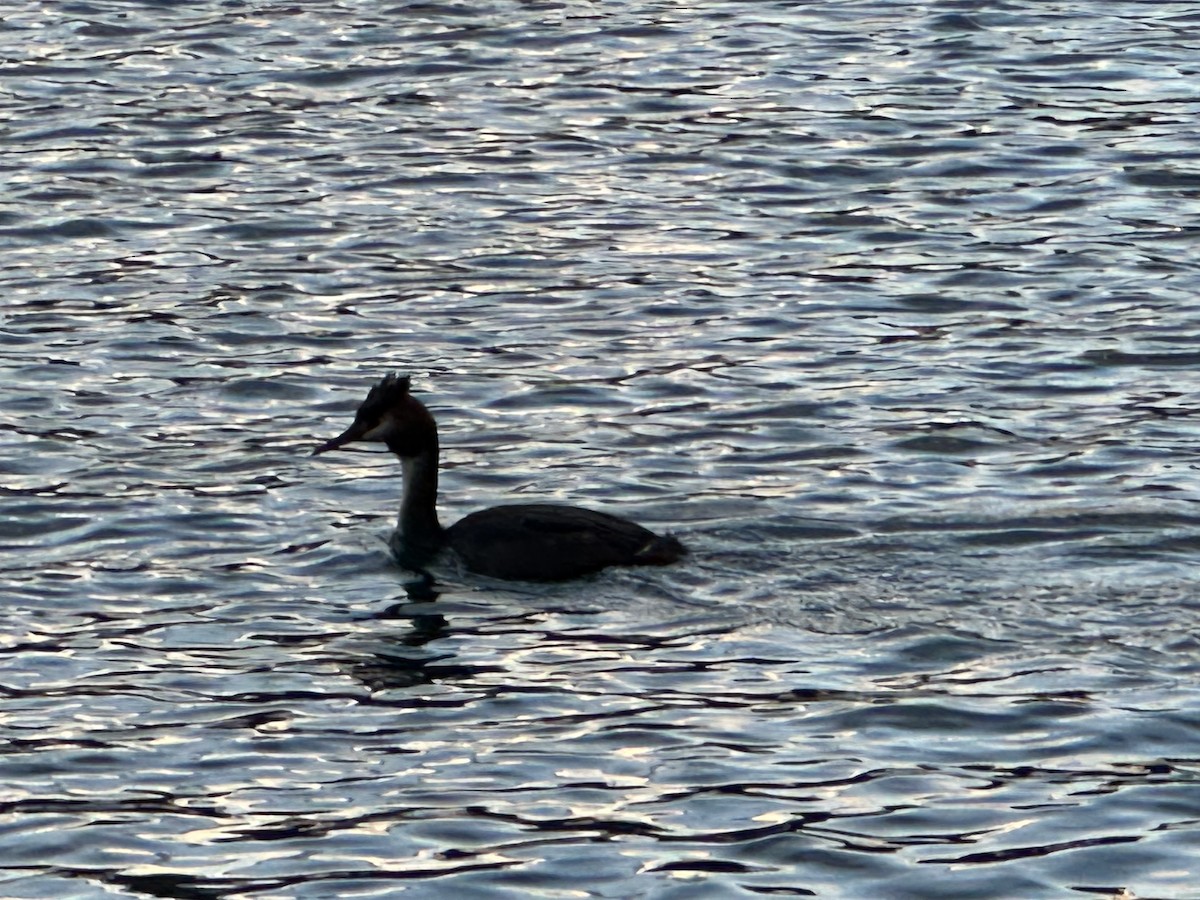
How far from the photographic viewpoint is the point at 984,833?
10312mm

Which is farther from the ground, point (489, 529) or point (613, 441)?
point (489, 529)

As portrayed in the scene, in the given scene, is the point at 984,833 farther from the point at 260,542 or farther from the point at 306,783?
the point at 260,542

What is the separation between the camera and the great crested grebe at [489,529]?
13.4 metres

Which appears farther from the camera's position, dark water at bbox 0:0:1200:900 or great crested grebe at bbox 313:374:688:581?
great crested grebe at bbox 313:374:688:581

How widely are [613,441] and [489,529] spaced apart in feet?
7.51

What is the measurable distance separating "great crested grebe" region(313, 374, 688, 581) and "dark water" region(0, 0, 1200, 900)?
0.54 ft

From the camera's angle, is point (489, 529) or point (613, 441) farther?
point (613, 441)

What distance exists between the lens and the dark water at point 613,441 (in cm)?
1060

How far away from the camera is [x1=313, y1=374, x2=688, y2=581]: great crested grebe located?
44.1 feet

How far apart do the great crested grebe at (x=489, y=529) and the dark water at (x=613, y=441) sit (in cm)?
16

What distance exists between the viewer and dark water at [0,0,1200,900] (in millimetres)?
10602

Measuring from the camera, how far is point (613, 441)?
52.0ft

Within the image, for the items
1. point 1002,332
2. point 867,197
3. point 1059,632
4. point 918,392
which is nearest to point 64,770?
point 1059,632

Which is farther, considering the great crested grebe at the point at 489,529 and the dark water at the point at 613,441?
the great crested grebe at the point at 489,529
